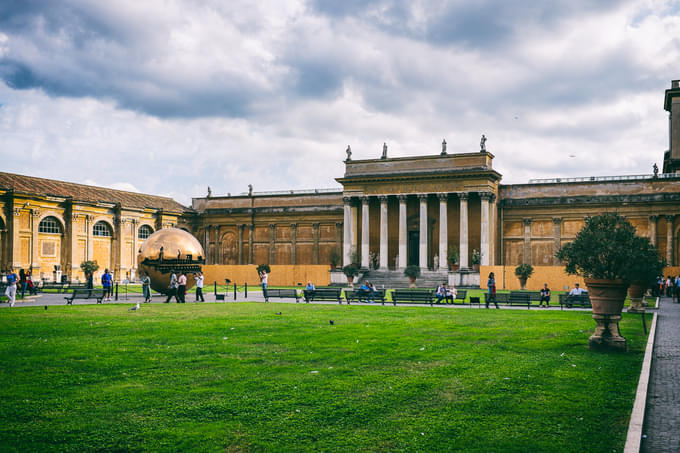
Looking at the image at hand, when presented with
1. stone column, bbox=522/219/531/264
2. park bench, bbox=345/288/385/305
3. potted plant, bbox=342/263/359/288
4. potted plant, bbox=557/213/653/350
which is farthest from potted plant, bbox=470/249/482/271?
potted plant, bbox=557/213/653/350

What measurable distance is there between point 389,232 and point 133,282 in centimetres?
2327

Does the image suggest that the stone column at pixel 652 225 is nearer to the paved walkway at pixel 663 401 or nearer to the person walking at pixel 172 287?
the paved walkway at pixel 663 401

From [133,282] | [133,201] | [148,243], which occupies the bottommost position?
[133,282]

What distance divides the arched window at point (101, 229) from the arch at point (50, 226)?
10.4 feet

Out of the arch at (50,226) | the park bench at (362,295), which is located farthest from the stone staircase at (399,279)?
the arch at (50,226)

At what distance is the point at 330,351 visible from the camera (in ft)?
40.2

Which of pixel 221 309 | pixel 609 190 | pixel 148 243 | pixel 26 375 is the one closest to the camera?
pixel 26 375

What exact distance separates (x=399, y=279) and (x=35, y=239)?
28.8 m

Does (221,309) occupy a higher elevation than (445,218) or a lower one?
lower

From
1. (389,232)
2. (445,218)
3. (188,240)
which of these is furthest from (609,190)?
(188,240)

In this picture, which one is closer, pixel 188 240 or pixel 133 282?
pixel 188 240

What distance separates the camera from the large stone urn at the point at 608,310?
13.0m

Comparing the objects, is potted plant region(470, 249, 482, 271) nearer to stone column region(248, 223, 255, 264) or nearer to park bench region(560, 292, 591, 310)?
park bench region(560, 292, 591, 310)

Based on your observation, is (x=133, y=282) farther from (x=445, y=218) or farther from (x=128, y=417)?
(x=128, y=417)
